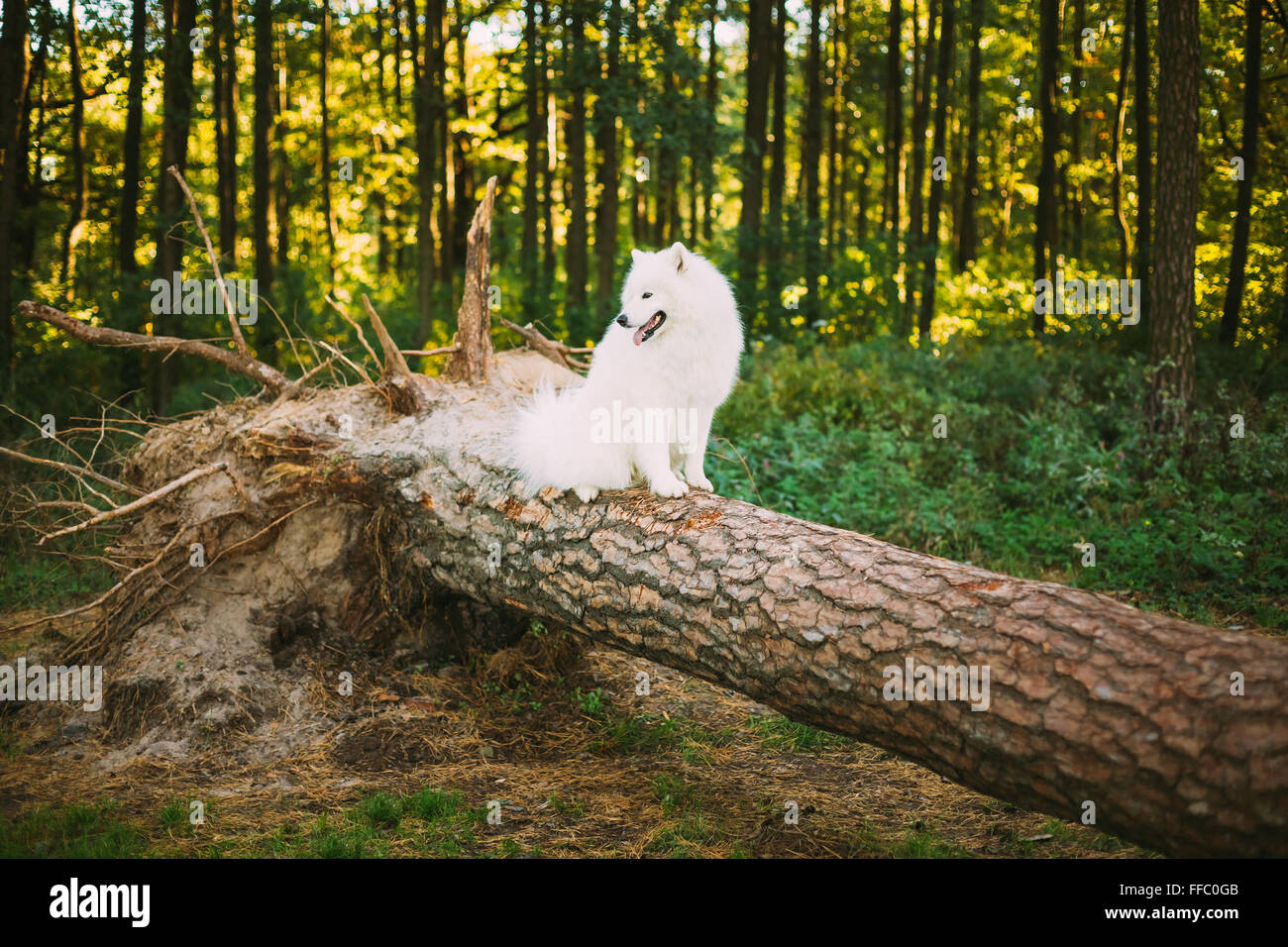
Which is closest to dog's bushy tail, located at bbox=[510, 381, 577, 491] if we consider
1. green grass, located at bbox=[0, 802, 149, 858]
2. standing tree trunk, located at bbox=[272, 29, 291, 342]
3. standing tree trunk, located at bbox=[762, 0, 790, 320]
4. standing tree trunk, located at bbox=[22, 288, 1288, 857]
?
standing tree trunk, located at bbox=[22, 288, 1288, 857]

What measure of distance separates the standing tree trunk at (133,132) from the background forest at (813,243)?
47mm

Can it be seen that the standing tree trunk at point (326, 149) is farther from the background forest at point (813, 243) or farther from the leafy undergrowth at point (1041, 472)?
the leafy undergrowth at point (1041, 472)

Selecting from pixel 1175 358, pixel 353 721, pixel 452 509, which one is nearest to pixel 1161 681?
pixel 452 509

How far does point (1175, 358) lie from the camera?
8289 millimetres

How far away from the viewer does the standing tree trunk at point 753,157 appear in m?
13.8

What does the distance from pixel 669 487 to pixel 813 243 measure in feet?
36.5

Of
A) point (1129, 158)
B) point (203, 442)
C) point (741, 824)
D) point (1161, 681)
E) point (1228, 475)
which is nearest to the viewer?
point (1161, 681)

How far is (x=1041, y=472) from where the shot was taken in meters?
7.95

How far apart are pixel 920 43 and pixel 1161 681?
23.8m

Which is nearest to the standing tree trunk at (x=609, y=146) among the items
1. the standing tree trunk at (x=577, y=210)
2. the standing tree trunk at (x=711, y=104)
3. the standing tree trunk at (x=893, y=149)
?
the standing tree trunk at (x=577, y=210)

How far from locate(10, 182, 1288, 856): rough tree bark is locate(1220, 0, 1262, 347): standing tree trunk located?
31.7 ft

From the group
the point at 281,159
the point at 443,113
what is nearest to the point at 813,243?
the point at 443,113

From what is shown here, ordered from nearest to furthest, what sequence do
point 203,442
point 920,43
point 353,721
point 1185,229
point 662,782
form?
point 662,782, point 353,721, point 203,442, point 1185,229, point 920,43
